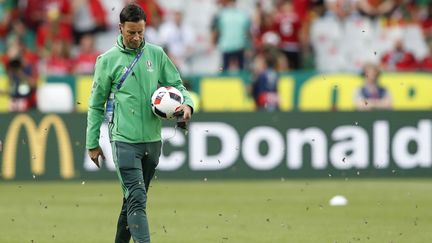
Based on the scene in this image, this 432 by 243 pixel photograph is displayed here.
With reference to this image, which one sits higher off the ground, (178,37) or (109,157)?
(178,37)

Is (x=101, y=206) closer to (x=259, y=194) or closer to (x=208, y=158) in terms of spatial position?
(x=259, y=194)

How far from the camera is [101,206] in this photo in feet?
53.8

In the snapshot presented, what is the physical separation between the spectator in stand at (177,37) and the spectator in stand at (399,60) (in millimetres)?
4132

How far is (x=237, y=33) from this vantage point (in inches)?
930

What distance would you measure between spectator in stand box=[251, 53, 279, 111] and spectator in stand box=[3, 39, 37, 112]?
13.8ft

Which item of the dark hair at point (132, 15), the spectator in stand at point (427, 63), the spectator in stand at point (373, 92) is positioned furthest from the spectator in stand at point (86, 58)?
the dark hair at point (132, 15)

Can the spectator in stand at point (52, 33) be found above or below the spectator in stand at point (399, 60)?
above

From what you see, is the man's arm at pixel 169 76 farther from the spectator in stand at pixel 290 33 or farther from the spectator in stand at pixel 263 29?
the spectator in stand at pixel 290 33

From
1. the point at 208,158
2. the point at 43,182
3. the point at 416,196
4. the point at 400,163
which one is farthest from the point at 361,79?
the point at 43,182

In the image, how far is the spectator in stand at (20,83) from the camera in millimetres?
21641

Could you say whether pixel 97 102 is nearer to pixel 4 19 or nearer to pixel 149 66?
pixel 149 66

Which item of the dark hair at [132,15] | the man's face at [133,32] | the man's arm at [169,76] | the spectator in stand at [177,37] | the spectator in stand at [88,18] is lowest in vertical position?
the man's arm at [169,76]

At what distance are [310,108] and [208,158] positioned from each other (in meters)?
2.97

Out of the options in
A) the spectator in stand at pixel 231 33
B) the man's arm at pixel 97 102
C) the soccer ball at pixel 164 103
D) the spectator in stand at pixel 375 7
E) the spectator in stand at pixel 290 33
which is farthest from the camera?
the spectator in stand at pixel 375 7
